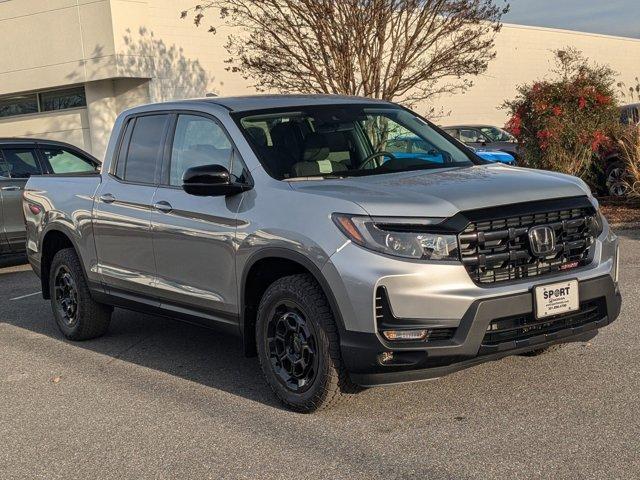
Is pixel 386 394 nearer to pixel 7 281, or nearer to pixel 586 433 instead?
pixel 586 433

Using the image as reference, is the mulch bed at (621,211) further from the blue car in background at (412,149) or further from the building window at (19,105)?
the building window at (19,105)

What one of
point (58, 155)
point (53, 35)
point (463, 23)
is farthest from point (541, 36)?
point (58, 155)

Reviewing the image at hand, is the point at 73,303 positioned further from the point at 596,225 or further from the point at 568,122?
the point at 568,122

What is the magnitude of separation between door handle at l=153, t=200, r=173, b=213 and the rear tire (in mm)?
1455

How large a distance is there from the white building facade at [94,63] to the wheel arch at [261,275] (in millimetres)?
18266

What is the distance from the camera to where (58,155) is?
1248cm

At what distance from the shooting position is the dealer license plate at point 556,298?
4785 millimetres

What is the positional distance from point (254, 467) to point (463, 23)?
37.6ft

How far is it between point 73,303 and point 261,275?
106 inches

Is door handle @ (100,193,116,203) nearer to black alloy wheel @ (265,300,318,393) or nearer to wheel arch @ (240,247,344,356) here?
wheel arch @ (240,247,344,356)

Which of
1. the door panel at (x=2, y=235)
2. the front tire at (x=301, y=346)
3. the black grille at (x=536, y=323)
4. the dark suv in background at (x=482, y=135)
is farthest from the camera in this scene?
the dark suv in background at (x=482, y=135)

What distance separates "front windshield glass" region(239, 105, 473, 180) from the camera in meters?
5.66

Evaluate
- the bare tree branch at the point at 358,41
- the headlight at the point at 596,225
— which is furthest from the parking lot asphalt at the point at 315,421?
the bare tree branch at the point at 358,41

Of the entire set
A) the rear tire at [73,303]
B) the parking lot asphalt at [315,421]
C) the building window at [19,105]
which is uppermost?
the building window at [19,105]
